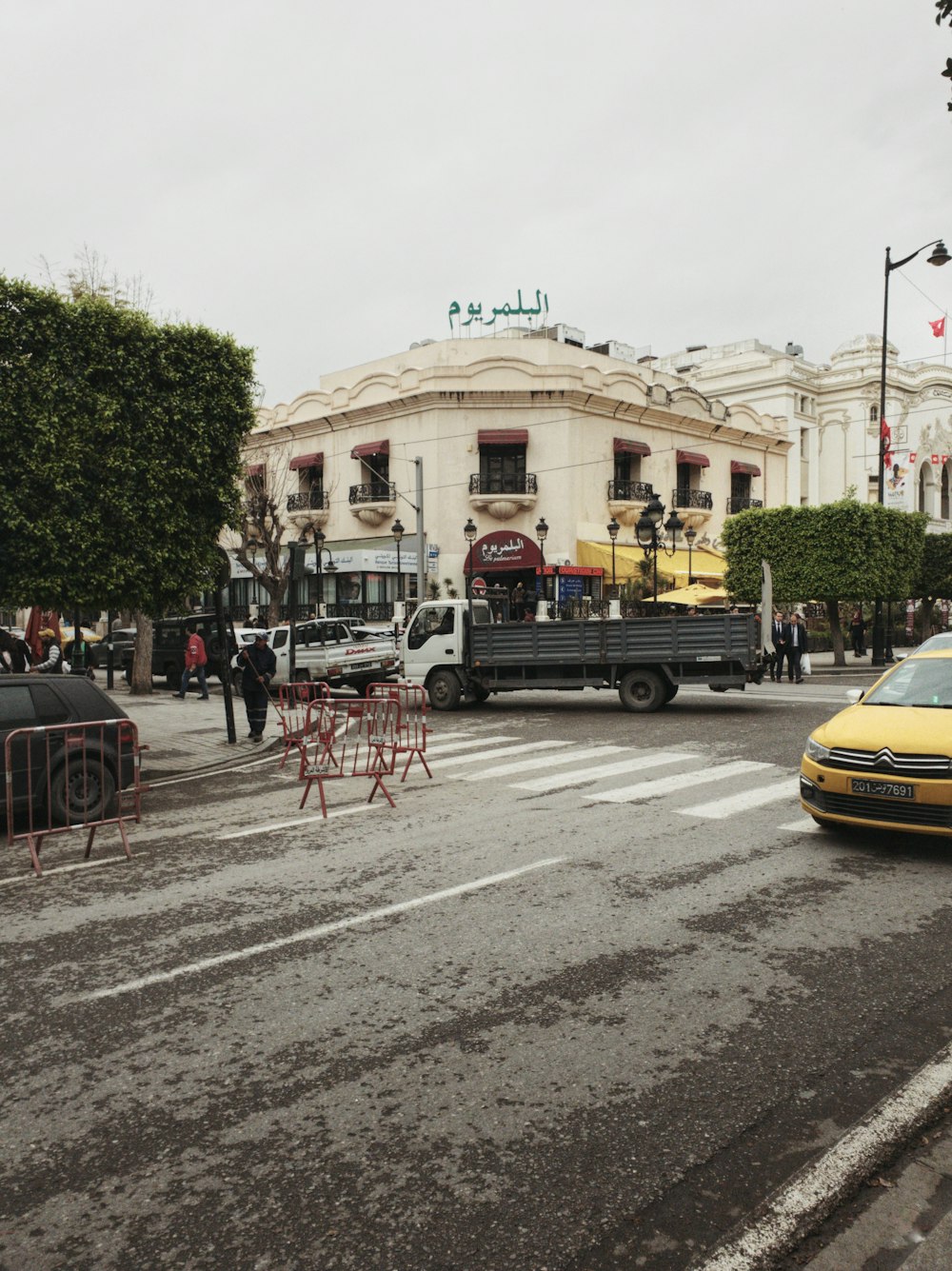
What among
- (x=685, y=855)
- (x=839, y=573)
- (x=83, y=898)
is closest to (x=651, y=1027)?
(x=685, y=855)

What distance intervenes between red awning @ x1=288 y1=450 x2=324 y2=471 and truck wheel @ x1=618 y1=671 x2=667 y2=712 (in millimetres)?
30295

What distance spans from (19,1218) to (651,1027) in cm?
257

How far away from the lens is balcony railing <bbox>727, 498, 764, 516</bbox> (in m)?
48.3

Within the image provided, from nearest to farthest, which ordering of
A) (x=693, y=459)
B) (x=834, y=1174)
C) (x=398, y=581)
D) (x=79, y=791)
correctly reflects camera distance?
(x=834, y=1174) → (x=79, y=791) → (x=398, y=581) → (x=693, y=459)

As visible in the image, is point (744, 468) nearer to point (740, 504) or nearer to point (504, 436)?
point (740, 504)

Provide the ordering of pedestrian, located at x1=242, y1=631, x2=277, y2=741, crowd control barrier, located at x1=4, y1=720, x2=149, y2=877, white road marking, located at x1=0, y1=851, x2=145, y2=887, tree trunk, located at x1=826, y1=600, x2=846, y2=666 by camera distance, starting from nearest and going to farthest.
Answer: white road marking, located at x1=0, y1=851, x2=145, y2=887 → crowd control barrier, located at x1=4, y1=720, x2=149, y2=877 → pedestrian, located at x1=242, y1=631, x2=277, y2=741 → tree trunk, located at x1=826, y1=600, x2=846, y2=666

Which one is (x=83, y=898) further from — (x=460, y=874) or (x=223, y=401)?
(x=223, y=401)

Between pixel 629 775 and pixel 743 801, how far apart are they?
5.89 feet

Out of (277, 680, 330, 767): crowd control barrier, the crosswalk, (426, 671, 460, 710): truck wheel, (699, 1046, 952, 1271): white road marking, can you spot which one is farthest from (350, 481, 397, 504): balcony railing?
A: (699, 1046, 952, 1271): white road marking

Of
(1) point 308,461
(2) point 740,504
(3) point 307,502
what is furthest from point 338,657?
(2) point 740,504

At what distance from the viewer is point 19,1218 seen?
3.01m

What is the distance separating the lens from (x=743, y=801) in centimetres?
941

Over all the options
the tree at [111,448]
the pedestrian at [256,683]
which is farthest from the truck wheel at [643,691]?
the tree at [111,448]

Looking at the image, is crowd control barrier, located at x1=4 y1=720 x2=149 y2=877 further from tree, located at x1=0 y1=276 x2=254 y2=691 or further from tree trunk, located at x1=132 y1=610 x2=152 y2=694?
tree trunk, located at x1=132 y1=610 x2=152 y2=694
